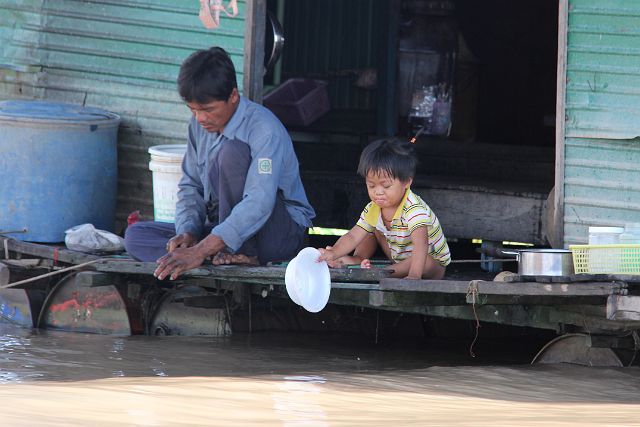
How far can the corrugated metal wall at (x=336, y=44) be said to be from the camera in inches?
361

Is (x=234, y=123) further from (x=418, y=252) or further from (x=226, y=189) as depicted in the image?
(x=418, y=252)

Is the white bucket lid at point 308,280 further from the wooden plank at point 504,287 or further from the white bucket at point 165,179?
the white bucket at point 165,179

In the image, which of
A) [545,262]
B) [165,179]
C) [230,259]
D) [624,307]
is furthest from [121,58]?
[624,307]

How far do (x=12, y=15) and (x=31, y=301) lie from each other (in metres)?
2.13

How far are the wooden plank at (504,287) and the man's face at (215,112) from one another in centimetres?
133

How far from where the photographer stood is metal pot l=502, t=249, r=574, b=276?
5562mm

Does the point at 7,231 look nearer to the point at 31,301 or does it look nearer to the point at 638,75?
the point at 31,301

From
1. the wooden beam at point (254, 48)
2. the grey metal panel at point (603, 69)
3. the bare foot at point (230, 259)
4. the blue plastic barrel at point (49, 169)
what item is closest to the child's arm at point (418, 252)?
the bare foot at point (230, 259)

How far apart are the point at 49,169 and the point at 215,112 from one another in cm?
153

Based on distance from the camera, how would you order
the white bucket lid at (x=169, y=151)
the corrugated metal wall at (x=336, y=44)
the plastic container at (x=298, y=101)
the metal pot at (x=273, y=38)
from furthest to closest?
the corrugated metal wall at (x=336, y=44)
the plastic container at (x=298, y=101)
the metal pot at (x=273, y=38)
the white bucket lid at (x=169, y=151)

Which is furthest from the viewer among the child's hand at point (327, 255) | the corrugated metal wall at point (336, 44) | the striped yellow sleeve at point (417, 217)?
the corrugated metal wall at point (336, 44)

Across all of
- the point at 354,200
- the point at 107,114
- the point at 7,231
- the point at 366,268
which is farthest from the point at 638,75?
the point at 7,231

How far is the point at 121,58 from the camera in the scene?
7570mm

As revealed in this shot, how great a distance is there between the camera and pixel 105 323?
7.11 m
